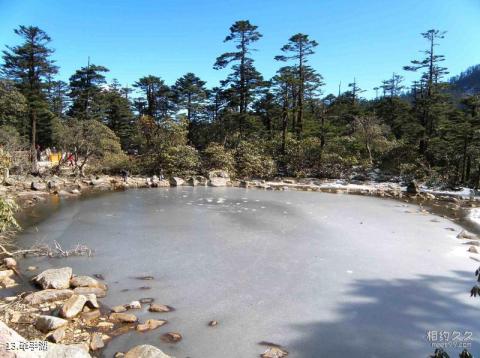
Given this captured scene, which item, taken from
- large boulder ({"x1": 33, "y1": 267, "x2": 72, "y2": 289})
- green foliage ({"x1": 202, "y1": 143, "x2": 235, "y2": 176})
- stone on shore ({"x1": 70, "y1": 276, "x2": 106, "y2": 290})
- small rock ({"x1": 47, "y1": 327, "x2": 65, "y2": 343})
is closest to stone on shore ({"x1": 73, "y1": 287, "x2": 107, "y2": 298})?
stone on shore ({"x1": 70, "y1": 276, "x2": 106, "y2": 290})

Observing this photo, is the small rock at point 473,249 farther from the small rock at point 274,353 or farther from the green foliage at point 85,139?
the green foliage at point 85,139

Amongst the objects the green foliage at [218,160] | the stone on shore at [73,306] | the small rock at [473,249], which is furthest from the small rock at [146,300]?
the green foliage at [218,160]

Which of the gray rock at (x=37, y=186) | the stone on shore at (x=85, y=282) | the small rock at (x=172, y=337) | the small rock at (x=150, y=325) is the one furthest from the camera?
the gray rock at (x=37, y=186)

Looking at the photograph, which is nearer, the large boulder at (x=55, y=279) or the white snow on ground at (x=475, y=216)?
the large boulder at (x=55, y=279)

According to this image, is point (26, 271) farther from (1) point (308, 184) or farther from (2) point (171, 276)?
(1) point (308, 184)

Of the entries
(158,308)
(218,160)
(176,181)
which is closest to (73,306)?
(158,308)

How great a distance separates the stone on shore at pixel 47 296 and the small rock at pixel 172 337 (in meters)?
2.22

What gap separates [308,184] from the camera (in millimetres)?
23047

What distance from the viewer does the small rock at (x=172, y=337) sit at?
4.46m

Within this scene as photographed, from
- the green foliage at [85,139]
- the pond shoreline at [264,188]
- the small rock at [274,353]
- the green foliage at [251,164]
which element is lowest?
the small rock at [274,353]

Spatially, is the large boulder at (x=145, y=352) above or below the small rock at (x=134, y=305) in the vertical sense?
above

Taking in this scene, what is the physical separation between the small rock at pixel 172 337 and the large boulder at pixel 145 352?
471 millimetres

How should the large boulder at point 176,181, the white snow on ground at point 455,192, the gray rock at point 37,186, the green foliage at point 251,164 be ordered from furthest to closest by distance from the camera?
the green foliage at point 251,164, the large boulder at point 176,181, the white snow on ground at point 455,192, the gray rock at point 37,186

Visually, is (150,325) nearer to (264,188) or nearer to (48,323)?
(48,323)
